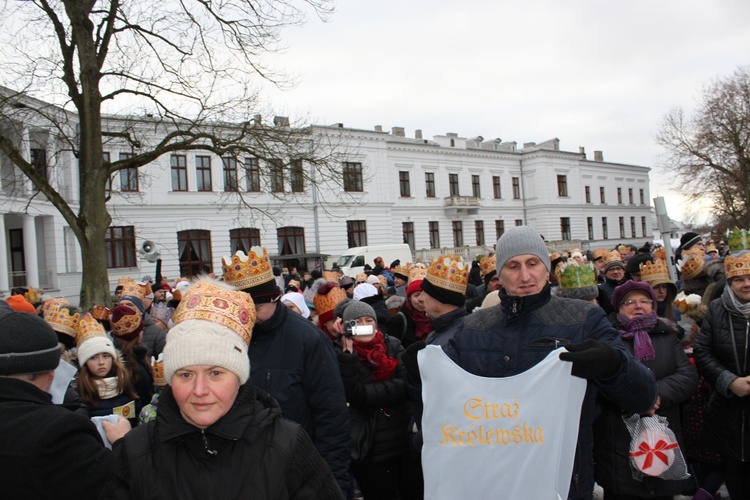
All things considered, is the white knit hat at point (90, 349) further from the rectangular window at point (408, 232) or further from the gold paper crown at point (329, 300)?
the rectangular window at point (408, 232)

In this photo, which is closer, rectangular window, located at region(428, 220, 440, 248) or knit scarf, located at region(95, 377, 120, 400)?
knit scarf, located at region(95, 377, 120, 400)

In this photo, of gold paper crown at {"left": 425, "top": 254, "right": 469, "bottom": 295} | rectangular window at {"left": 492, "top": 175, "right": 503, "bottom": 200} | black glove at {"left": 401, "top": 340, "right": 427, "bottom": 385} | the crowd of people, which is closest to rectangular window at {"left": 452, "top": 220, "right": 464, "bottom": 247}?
rectangular window at {"left": 492, "top": 175, "right": 503, "bottom": 200}

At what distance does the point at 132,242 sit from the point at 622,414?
1314 inches

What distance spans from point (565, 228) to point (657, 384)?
184 feet

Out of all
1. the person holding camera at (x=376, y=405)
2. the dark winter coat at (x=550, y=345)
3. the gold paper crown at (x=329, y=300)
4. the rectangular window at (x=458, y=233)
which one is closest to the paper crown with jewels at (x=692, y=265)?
the gold paper crown at (x=329, y=300)

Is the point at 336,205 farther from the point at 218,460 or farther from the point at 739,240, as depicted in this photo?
the point at 218,460

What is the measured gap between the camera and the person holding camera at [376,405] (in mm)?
4012

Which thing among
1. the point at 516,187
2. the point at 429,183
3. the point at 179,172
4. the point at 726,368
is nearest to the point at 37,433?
the point at 726,368

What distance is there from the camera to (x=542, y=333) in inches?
98.7

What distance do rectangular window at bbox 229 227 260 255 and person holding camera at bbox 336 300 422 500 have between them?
3344cm

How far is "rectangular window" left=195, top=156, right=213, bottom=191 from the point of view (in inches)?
1401

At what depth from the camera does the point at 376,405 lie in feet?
13.3

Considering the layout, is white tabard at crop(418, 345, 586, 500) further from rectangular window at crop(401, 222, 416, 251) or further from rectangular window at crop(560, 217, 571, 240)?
rectangular window at crop(560, 217, 571, 240)

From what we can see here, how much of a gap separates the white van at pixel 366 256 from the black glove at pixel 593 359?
96.5 feet
